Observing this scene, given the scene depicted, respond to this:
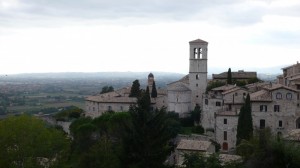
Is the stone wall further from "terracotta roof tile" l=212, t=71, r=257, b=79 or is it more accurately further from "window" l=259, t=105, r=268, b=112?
"terracotta roof tile" l=212, t=71, r=257, b=79

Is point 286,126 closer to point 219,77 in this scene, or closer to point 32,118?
point 219,77

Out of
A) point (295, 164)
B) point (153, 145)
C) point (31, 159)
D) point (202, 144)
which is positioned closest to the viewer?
point (295, 164)

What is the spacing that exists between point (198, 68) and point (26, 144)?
39.8 metres

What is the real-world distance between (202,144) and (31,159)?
21.7 metres

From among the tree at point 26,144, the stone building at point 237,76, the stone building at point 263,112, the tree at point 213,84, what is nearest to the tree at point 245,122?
the stone building at point 263,112

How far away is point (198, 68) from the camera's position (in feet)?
210

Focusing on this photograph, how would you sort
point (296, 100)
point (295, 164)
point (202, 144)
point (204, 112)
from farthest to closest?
1. point (204, 112)
2. point (296, 100)
3. point (202, 144)
4. point (295, 164)

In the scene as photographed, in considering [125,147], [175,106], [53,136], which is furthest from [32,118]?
[175,106]

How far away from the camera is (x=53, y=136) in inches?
1135

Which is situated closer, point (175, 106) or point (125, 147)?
point (125, 147)

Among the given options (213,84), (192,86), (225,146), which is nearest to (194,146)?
(225,146)

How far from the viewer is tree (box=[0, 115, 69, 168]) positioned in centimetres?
2723

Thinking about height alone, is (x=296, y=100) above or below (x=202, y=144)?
above

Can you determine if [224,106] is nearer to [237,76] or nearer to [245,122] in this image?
[245,122]
